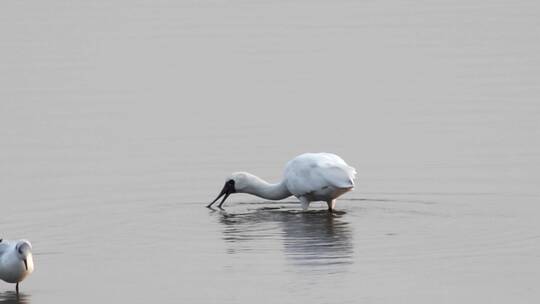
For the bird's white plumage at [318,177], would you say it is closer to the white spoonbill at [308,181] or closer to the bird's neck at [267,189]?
the white spoonbill at [308,181]

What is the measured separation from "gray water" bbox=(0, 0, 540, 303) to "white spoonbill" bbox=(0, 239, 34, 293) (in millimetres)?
221

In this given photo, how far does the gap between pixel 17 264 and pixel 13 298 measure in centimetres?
35

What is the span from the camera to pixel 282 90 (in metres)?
26.2

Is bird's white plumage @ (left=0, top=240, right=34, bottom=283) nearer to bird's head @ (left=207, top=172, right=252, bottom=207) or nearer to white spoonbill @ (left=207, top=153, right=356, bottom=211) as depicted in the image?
white spoonbill @ (left=207, top=153, right=356, bottom=211)

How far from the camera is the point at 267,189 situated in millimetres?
20047

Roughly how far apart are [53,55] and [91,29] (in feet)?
12.2

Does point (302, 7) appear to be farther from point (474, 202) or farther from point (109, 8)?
point (474, 202)

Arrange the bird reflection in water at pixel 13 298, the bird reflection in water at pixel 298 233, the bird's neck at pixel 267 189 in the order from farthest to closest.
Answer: the bird's neck at pixel 267 189, the bird reflection in water at pixel 298 233, the bird reflection in water at pixel 13 298

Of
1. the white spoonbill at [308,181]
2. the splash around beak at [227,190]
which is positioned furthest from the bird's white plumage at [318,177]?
the splash around beak at [227,190]

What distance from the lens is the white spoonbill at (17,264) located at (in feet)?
48.6

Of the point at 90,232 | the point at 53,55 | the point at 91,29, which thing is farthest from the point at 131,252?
the point at 91,29

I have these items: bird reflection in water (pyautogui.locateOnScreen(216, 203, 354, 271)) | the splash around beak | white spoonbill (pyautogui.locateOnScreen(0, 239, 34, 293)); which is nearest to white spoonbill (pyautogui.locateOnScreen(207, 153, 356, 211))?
the splash around beak

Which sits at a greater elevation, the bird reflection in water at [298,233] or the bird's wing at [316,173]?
the bird's wing at [316,173]

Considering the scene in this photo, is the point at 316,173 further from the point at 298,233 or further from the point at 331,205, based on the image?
the point at 298,233
